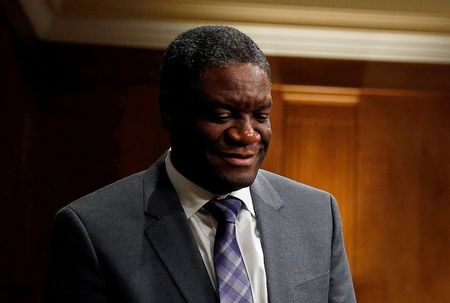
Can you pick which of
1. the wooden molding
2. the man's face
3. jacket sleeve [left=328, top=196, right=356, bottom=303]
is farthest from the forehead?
the wooden molding

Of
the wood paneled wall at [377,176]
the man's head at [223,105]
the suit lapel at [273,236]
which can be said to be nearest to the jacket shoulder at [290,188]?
the suit lapel at [273,236]

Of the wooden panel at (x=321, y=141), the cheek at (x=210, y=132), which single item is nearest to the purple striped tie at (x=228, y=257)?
the cheek at (x=210, y=132)

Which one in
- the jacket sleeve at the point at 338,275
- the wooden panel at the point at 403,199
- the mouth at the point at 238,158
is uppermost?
the mouth at the point at 238,158

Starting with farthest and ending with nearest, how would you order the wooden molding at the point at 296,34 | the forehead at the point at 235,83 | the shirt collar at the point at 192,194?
the wooden molding at the point at 296,34
the shirt collar at the point at 192,194
the forehead at the point at 235,83

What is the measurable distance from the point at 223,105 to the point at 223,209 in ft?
0.52

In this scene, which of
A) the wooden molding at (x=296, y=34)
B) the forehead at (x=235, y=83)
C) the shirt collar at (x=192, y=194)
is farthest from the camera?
the wooden molding at (x=296, y=34)

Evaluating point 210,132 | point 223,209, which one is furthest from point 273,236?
point 210,132

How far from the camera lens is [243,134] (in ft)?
3.23

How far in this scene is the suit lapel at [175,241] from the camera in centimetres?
102

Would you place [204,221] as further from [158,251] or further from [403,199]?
[403,199]

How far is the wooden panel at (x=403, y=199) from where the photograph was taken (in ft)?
6.75

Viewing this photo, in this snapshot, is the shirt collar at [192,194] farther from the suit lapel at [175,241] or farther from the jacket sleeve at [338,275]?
the jacket sleeve at [338,275]

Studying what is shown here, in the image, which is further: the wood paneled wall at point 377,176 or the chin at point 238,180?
the wood paneled wall at point 377,176

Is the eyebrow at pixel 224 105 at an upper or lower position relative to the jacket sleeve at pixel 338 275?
upper
